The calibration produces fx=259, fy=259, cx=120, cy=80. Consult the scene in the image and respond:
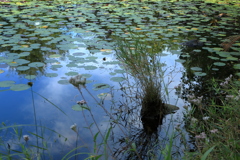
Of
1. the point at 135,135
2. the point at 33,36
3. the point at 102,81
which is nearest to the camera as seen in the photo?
the point at 135,135

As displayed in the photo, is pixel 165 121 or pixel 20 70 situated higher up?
pixel 20 70

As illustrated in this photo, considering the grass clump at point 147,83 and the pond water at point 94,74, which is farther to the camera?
the grass clump at point 147,83

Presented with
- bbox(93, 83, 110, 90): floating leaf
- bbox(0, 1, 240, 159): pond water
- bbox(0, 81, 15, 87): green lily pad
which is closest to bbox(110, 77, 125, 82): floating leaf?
bbox(0, 1, 240, 159): pond water

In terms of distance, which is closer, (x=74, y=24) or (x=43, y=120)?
(x=43, y=120)

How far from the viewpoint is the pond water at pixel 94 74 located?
1873mm

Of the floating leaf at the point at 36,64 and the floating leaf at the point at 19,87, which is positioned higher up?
the floating leaf at the point at 36,64

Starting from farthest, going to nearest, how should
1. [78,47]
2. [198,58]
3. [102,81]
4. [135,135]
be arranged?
[78,47] → [198,58] → [102,81] → [135,135]

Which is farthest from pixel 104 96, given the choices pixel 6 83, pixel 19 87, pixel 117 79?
pixel 6 83

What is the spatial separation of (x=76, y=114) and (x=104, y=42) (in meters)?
1.96

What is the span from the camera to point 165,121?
2211 mm

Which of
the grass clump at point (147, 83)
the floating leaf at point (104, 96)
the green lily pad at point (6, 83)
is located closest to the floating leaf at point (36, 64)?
the green lily pad at point (6, 83)

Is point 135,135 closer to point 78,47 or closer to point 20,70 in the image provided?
point 20,70

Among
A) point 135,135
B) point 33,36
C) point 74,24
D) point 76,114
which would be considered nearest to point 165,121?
point 135,135

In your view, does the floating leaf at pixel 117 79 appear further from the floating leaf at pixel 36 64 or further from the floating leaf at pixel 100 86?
the floating leaf at pixel 36 64
